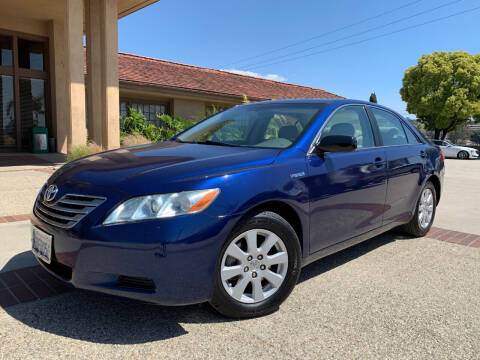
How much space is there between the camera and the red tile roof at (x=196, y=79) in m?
17.1

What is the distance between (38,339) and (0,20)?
14467mm

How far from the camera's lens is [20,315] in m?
2.72

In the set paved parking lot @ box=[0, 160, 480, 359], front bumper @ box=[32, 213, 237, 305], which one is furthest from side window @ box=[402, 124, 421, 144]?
front bumper @ box=[32, 213, 237, 305]

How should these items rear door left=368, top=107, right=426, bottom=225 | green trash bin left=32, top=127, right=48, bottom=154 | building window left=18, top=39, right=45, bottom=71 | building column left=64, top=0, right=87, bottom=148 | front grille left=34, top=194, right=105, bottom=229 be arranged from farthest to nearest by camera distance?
1. building window left=18, top=39, right=45, bottom=71
2. green trash bin left=32, top=127, right=48, bottom=154
3. building column left=64, top=0, right=87, bottom=148
4. rear door left=368, top=107, right=426, bottom=225
5. front grille left=34, top=194, right=105, bottom=229

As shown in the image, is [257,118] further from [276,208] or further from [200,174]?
[200,174]

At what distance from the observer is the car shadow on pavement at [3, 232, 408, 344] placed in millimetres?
2482

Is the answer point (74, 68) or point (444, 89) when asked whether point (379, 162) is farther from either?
point (444, 89)

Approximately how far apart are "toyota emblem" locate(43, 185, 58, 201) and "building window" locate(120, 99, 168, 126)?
559 inches

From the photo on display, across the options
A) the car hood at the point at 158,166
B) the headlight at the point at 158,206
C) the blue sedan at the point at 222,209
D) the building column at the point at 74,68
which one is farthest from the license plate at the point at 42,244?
the building column at the point at 74,68

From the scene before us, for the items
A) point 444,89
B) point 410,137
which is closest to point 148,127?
point 410,137

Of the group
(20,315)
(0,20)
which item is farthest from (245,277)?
(0,20)

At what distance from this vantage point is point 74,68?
35.2ft

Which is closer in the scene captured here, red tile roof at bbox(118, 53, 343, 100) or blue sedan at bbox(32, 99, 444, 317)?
blue sedan at bbox(32, 99, 444, 317)

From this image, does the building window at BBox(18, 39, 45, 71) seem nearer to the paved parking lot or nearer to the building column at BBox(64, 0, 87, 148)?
the building column at BBox(64, 0, 87, 148)
